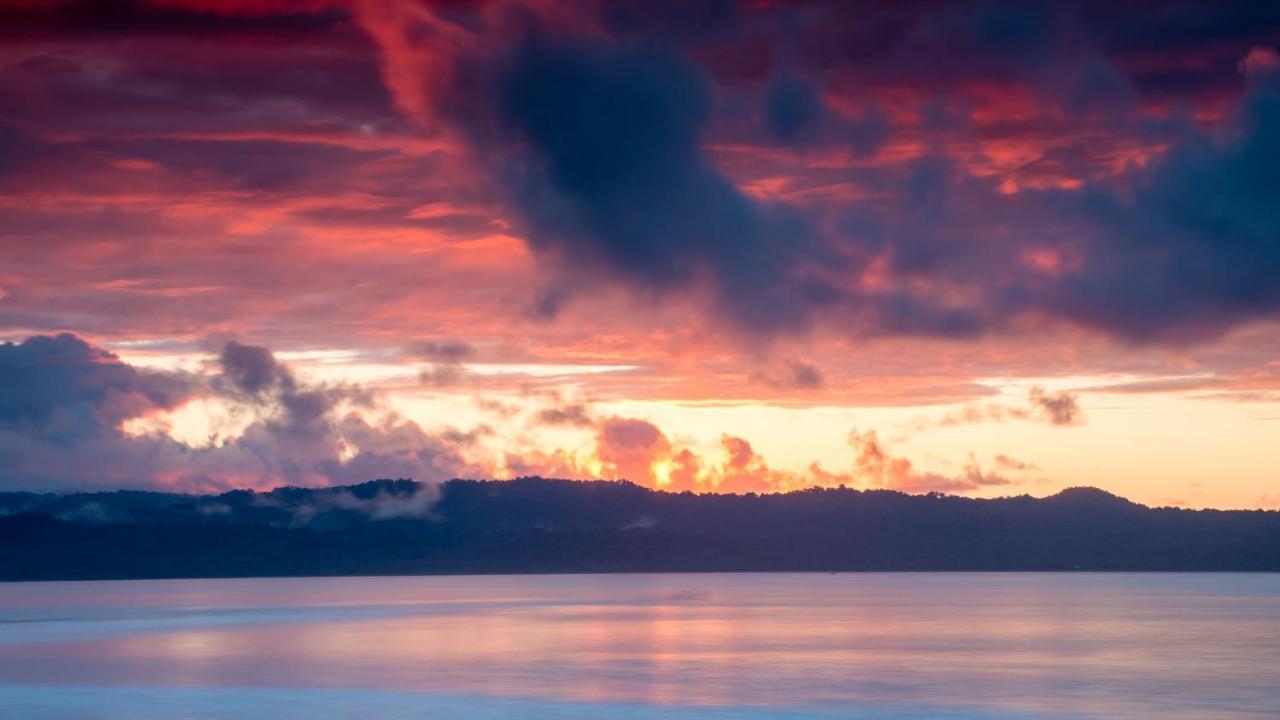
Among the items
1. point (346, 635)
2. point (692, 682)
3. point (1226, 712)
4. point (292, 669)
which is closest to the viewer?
point (1226, 712)

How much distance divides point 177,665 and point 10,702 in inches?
907

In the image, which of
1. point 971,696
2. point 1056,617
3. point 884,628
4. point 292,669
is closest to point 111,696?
point 292,669

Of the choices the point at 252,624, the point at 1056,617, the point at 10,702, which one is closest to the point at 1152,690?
the point at 10,702

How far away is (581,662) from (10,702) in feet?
107

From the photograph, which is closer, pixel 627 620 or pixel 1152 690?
pixel 1152 690

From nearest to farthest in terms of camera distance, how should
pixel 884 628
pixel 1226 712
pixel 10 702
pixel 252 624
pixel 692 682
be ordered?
pixel 1226 712, pixel 10 702, pixel 692 682, pixel 884 628, pixel 252 624

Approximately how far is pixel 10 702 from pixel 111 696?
4520mm

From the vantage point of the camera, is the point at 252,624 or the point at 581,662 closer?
the point at 581,662

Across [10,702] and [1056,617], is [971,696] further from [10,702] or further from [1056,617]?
[1056,617]

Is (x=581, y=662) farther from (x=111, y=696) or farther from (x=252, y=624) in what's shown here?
(x=252, y=624)

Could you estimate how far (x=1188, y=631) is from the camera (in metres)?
120

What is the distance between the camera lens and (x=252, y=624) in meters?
145

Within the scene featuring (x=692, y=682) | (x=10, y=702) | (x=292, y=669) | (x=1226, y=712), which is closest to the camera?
(x=1226, y=712)

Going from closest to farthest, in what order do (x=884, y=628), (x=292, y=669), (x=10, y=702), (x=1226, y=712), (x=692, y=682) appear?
(x=1226, y=712)
(x=10, y=702)
(x=692, y=682)
(x=292, y=669)
(x=884, y=628)
